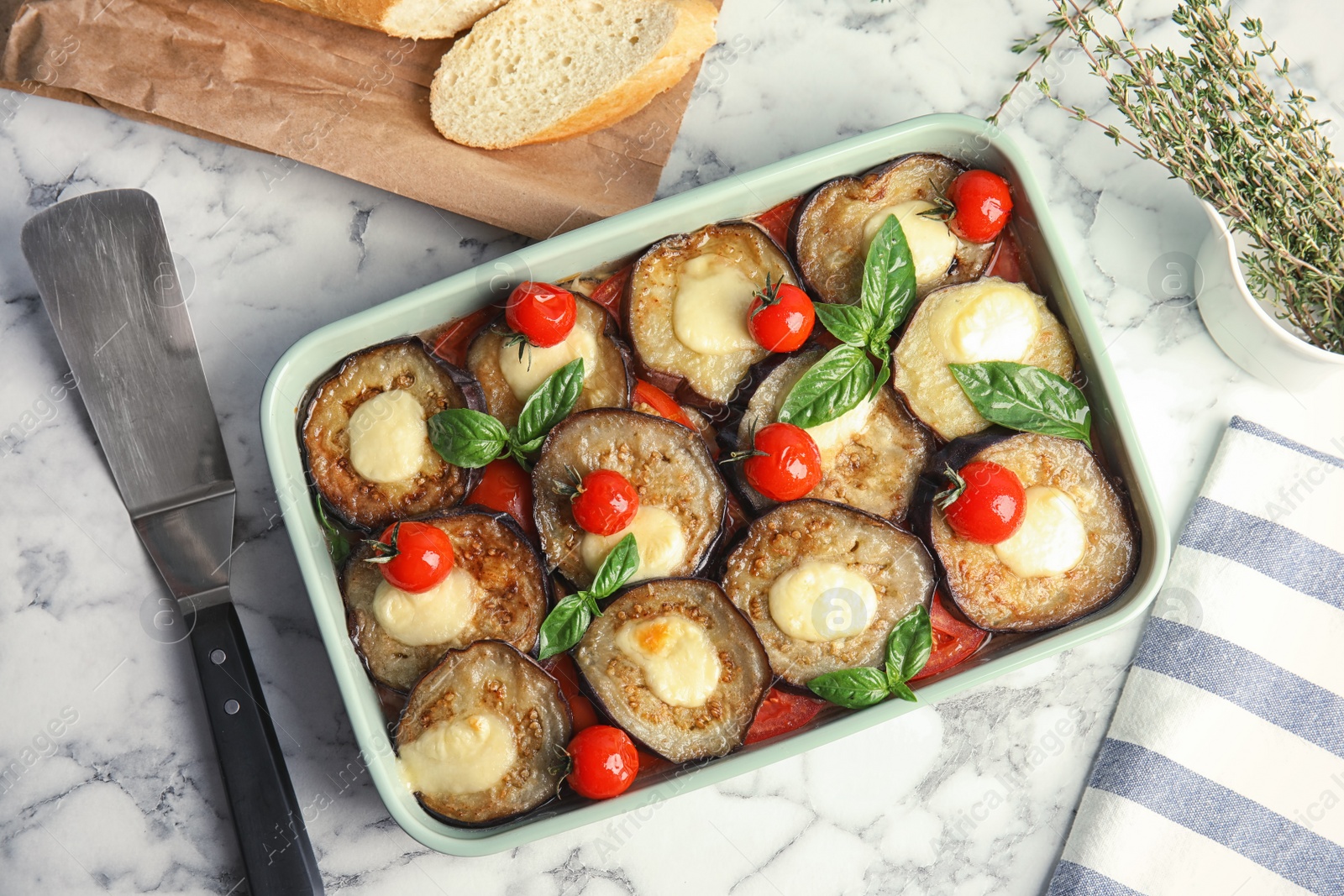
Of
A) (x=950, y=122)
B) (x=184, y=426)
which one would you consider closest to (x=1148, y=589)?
(x=950, y=122)

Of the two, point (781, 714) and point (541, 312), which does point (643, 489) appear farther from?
point (781, 714)

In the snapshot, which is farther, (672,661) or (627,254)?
(627,254)

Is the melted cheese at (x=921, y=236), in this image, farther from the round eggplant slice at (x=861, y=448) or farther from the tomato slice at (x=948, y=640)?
the tomato slice at (x=948, y=640)

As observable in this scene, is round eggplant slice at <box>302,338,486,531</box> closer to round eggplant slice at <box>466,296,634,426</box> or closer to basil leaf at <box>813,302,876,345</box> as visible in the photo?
round eggplant slice at <box>466,296,634,426</box>

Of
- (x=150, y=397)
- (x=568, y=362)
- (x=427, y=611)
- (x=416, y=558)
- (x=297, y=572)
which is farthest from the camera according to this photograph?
(x=297, y=572)

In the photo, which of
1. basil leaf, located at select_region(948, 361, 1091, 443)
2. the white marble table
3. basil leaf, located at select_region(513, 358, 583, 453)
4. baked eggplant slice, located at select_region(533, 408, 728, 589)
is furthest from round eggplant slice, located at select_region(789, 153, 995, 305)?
basil leaf, located at select_region(513, 358, 583, 453)

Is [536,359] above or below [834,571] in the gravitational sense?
above

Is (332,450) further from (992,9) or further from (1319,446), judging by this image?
(1319,446)

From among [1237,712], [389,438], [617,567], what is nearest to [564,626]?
[617,567]
